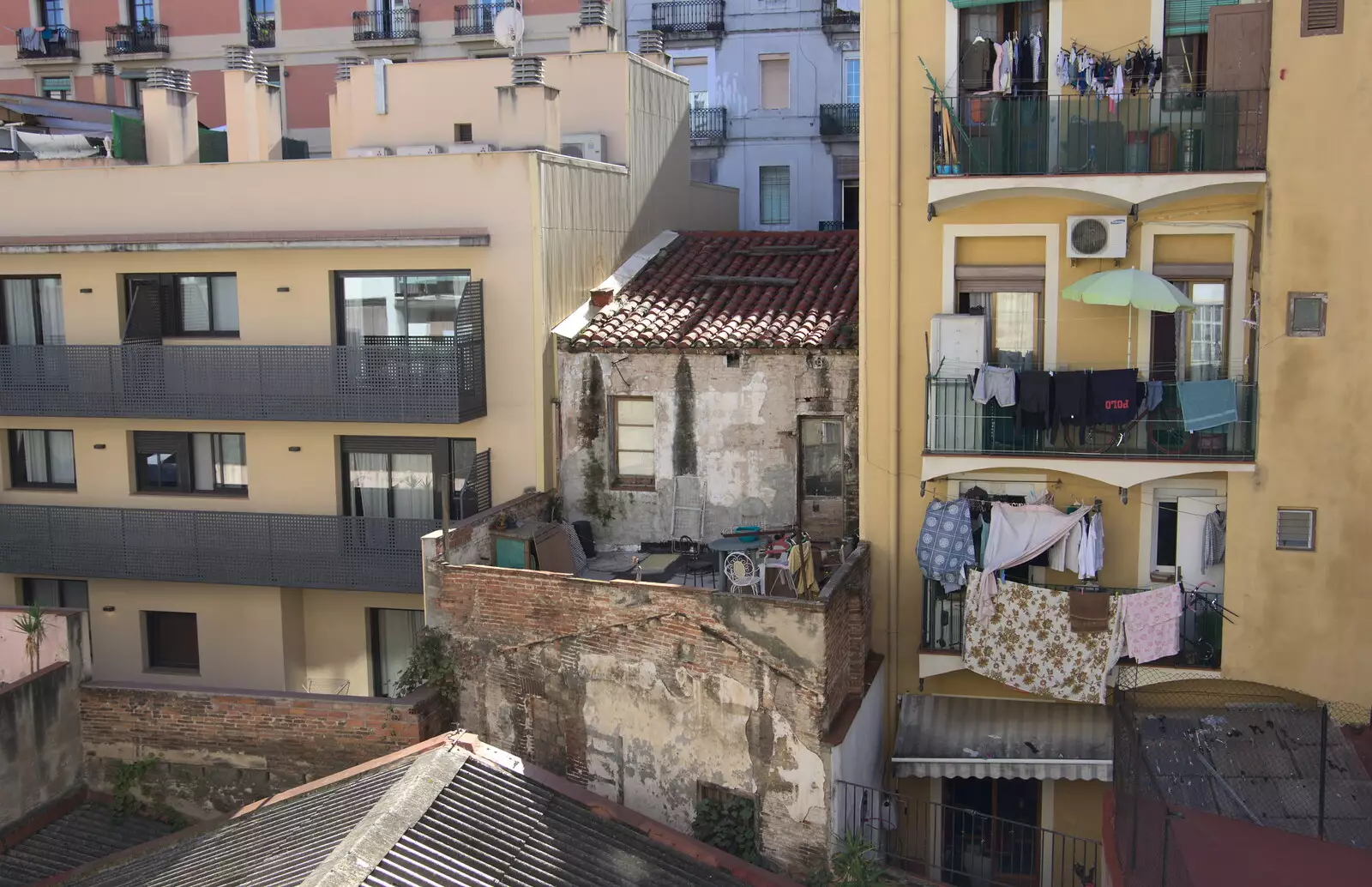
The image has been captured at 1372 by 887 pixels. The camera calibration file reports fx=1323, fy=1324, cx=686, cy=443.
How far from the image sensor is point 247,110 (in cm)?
2322

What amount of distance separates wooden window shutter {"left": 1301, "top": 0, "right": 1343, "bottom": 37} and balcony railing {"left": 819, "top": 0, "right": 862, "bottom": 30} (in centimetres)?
1704

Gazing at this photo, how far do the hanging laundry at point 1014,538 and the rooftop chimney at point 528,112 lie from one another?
32.4 ft

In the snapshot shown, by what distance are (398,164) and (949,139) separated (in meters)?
8.65

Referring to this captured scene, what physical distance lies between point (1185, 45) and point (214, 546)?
52.9ft

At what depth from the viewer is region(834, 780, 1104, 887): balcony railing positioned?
17172 mm

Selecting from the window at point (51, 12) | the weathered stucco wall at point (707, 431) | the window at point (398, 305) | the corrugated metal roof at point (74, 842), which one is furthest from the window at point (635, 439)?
the window at point (51, 12)

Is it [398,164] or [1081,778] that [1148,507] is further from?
[398,164]

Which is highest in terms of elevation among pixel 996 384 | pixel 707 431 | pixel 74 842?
pixel 996 384

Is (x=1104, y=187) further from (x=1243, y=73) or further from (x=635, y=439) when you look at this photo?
(x=635, y=439)

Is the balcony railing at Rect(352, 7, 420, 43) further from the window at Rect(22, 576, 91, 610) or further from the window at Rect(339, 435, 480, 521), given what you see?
the window at Rect(22, 576, 91, 610)

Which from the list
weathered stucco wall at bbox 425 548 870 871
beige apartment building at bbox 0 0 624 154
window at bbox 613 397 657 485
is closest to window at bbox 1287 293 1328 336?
weathered stucco wall at bbox 425 548 870 871

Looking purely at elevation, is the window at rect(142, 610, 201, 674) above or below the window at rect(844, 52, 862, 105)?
below

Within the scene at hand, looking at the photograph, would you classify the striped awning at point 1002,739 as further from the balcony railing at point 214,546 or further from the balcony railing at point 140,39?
the balcony railing at point 140,39

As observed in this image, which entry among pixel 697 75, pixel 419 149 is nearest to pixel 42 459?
pixel 419 149
